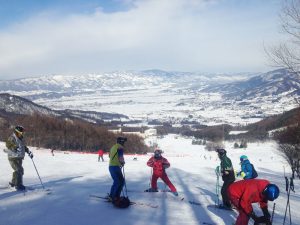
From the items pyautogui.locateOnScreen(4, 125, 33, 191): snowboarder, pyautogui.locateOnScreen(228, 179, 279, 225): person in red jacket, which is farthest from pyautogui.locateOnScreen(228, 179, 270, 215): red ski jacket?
pyautogui.locateOnScreen(4, 125, 33, 191): snowboarder

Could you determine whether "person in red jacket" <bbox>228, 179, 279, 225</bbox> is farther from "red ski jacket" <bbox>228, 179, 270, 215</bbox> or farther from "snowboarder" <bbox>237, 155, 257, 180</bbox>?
"snowboarder" <bbox>237, 155, 257, 180</bbox>

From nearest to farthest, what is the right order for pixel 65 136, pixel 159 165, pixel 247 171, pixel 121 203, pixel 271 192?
pixel 271 192, pixel 121 203, pixel 247 171, pixel 159 165, pixel 65 136

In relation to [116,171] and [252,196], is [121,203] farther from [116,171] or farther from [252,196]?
[252,196]

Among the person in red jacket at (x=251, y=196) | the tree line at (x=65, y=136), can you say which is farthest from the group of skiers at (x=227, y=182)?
the tree line at (x=65, y=136)

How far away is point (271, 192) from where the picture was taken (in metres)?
7.49

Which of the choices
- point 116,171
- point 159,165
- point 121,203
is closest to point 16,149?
point 116,171

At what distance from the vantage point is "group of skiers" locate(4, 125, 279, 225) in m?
7.78

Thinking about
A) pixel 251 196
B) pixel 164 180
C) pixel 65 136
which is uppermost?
pixel 65 136

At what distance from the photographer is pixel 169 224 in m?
9.86

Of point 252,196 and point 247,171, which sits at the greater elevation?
point 247,171

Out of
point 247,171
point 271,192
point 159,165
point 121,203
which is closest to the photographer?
point 271,192

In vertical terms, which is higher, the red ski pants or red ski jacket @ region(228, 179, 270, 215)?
red ski jacket @ region(228, 179, 270, 215)

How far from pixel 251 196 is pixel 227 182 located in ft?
13.2

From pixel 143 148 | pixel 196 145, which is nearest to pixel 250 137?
pixel 196 145
